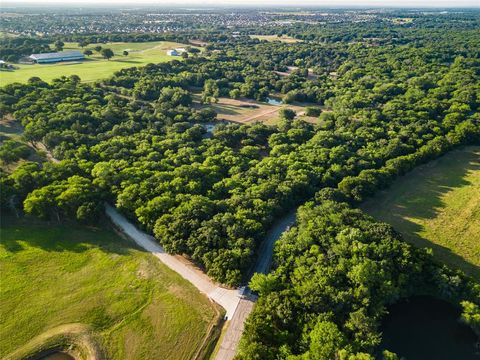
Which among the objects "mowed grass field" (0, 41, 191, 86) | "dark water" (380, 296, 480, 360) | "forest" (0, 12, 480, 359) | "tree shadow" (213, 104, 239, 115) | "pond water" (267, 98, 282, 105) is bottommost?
"dark water" (380, 296, 480, 360)

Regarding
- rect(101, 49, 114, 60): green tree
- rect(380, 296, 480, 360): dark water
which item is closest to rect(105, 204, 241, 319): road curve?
rect(380, 296, 480, 360): dark water

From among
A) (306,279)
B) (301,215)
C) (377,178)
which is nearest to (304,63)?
(377,178)

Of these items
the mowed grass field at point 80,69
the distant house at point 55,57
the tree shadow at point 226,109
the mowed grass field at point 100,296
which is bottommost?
the mowed grass field at point 100,296

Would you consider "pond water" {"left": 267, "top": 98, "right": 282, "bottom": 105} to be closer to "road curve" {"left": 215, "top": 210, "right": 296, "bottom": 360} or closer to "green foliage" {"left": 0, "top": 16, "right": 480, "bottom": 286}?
Result: "green foliage" {"left": 0, "top": 16, "right": 480, "bottom": 286}

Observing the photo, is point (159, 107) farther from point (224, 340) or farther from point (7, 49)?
point (7, 49)

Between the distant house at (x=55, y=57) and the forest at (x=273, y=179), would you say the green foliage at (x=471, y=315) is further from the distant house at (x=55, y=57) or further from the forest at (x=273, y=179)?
the distant house at (x=55, y=57)

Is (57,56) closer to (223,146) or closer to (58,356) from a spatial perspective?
(223,146)

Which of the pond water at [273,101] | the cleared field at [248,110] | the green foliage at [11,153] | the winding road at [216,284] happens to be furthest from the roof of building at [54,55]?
the winding road at [216,284]

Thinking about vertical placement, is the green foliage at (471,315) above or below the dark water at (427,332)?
above
